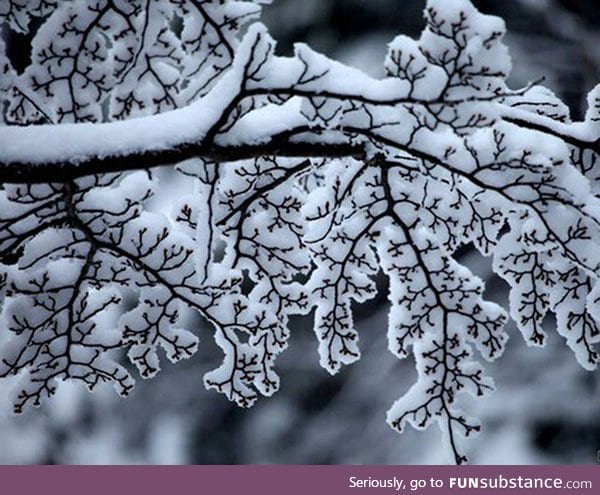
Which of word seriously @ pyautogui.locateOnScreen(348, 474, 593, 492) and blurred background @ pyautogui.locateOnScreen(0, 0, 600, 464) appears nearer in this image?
word seriously @ pyautogui.locateOnScreen(348, 474, 593, 492)

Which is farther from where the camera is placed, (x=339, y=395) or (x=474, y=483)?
(x=339, y=395)

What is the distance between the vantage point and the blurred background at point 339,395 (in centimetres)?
688

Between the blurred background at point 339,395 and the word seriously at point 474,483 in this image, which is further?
the blurred background at point 339,395

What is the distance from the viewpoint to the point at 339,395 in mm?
7977

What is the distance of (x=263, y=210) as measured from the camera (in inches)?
78.0

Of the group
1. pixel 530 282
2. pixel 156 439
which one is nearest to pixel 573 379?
pixel 156 439

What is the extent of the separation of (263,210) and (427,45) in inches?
26.6

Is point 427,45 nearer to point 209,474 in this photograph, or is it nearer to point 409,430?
point 209,474

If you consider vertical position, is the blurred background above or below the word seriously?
above

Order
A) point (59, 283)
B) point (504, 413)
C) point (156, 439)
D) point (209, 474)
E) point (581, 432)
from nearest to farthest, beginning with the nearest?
point (59, 283) < point (209, 474) < point (581, 432) < point (504, 413) < point (156, 439)

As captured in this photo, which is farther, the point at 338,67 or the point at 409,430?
the point at 409,430

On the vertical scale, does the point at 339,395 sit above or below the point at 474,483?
above

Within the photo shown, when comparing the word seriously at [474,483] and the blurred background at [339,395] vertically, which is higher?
the blurred background at [339,395]

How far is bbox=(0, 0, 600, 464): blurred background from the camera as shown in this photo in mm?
6875
